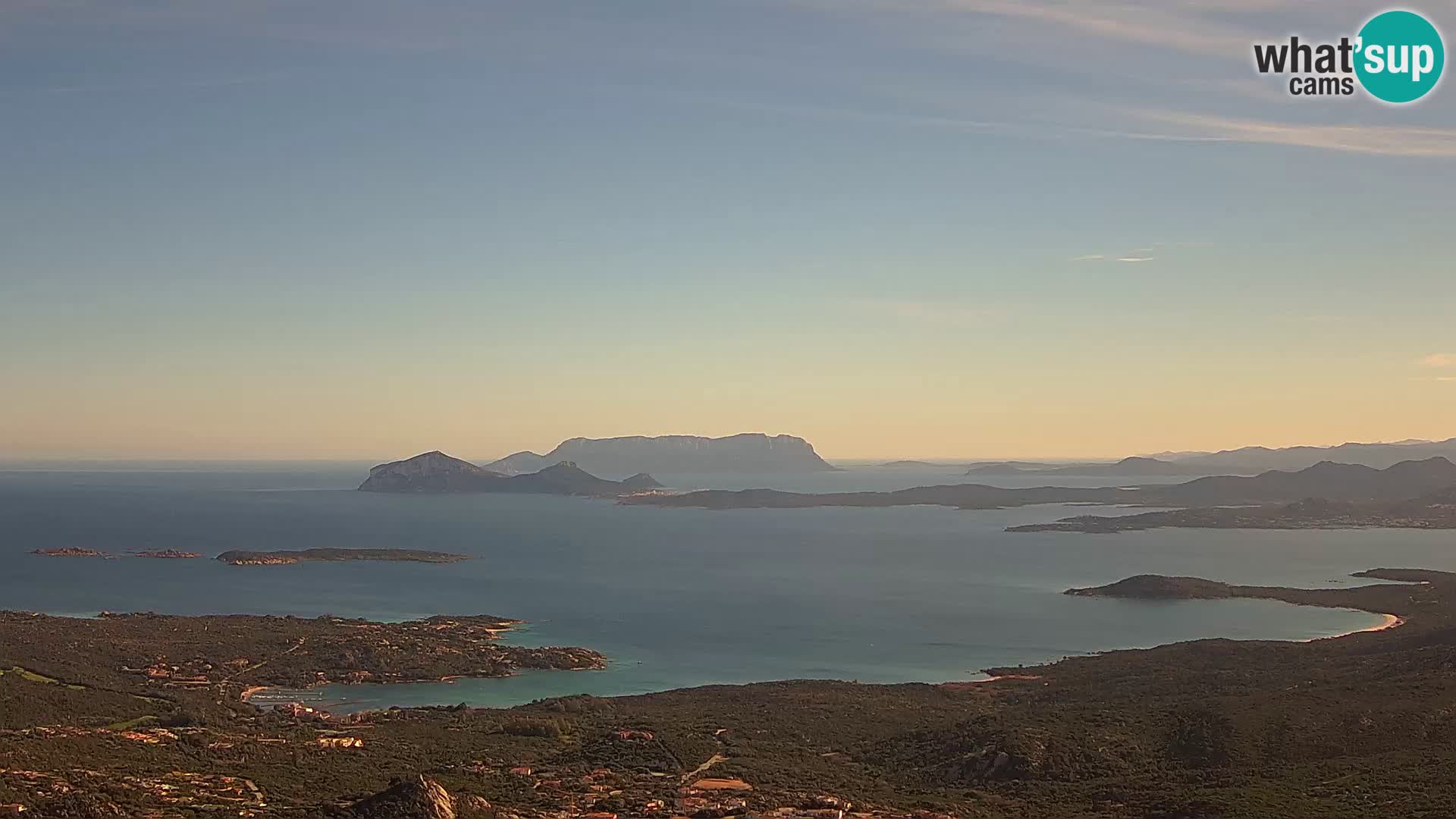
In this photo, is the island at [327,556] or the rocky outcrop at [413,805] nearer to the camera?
the rocky outcrop at [413,805]

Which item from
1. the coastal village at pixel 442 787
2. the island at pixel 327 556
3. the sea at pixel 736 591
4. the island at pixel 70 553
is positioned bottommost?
the sea at pixel 736 591

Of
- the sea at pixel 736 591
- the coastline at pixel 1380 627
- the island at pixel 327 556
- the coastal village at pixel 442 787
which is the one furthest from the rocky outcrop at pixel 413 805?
the island at pixel 327 556

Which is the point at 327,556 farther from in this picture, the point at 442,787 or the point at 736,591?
Answer: the point at 442,787

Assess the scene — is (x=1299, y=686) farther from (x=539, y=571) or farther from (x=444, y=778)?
(x=539, y=571)

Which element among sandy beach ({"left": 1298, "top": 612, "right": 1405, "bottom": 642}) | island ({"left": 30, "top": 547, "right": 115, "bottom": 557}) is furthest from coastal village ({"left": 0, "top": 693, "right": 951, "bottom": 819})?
island ({"left": 30, "top": 547, "right": 115, "bottom": 557})

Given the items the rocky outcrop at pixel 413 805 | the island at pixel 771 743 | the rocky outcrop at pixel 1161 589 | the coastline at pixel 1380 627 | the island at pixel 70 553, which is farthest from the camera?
the island at pixel 70 553

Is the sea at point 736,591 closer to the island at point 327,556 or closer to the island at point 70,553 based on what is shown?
the island at point 70,553

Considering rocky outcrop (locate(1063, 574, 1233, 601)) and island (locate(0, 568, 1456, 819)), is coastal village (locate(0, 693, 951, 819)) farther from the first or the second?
rocky outcrop (locate(1063, 574, 1233, 601))
